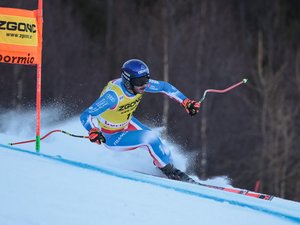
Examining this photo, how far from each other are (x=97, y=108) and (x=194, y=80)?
14.0m

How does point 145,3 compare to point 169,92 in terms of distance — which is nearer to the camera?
point 169,92

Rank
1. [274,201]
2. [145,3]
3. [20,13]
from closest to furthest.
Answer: [274,201], [20,13], [145,3]

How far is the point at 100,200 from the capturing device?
4105mm

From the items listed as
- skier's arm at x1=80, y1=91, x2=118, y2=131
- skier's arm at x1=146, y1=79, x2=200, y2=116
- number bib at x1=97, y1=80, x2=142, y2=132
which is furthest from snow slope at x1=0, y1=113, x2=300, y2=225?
skier's arm at x1=146, y1=79, x2=200, y2=116

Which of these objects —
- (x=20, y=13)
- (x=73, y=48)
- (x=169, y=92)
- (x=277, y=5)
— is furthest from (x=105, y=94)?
(x=277, y=5)

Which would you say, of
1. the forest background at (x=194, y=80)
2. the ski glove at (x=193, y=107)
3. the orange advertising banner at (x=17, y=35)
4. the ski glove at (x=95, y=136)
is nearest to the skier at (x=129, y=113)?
the ski glove at (x=193, y=107)

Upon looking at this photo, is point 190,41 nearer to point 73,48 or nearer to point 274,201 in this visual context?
point 73,48

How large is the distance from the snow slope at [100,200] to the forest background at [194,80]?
11441 millimetres

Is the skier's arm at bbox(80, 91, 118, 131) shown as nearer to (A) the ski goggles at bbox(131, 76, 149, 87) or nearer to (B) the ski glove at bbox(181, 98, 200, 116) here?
(A) the ski goggles at bbox(131, 76, 149, 87)

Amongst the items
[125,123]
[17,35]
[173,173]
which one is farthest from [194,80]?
[17,35]

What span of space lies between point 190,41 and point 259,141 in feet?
16.2

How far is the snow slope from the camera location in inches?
151

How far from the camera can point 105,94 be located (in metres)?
5.80

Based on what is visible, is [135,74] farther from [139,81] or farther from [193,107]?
[193,107]
